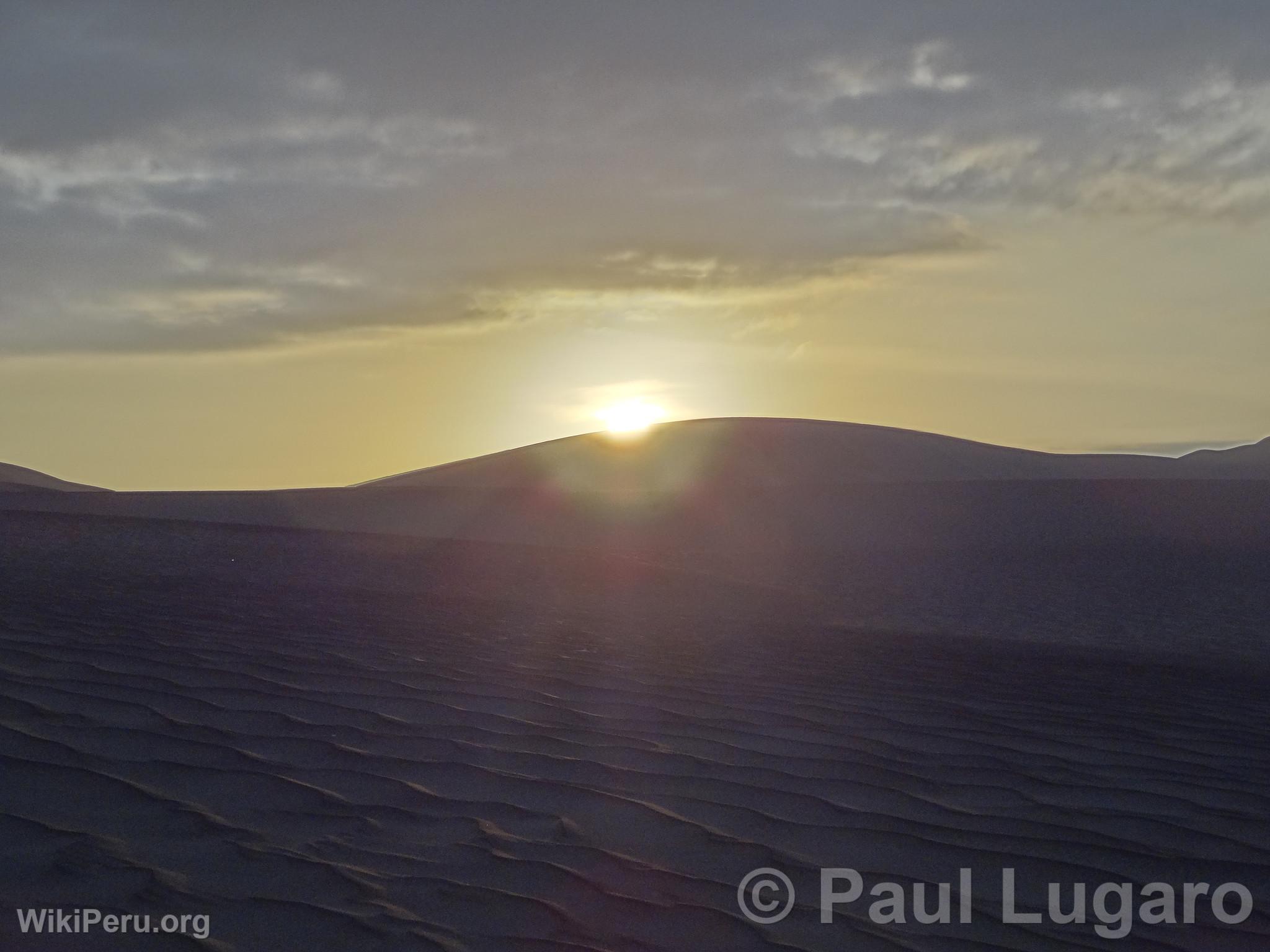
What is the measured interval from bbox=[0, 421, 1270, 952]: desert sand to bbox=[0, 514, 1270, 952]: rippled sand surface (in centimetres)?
2

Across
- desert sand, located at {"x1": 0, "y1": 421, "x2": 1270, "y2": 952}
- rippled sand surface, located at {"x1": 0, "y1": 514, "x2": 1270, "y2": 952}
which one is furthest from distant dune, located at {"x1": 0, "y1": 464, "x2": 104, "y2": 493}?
rippled sand surface, located at {"x1": 0, "y1": 514, "x2": 1270, "y2": 952}

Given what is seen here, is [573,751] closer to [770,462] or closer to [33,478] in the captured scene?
[770,462]

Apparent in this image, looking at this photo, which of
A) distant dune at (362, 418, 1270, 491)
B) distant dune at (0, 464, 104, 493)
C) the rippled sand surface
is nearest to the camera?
the rippled sand surface

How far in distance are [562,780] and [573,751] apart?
0.51 meters

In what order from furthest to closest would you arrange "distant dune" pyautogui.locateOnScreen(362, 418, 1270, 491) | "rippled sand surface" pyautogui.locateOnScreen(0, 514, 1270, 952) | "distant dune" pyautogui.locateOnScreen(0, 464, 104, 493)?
1. "distant dune" pyautogui.locateOnScreen(0, 464, 104, 493)
2. "distant dune" pyautogui.locateOnScreen(362, 418, 1270, 491)
3. "rippled sand surface" pyautogui.locateOnScreen(0, 514, 1270, 952)

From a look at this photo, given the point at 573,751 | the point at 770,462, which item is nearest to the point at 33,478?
the point at 770,462

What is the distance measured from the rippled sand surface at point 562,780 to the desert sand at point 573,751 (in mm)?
19

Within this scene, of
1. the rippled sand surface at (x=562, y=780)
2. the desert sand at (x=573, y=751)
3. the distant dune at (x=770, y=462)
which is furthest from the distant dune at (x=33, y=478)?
the rippled sand surface at (x=562, y=780)

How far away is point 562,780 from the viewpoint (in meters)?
4.59

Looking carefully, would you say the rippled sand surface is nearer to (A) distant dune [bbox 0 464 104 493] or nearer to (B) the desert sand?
(B) the desert sand

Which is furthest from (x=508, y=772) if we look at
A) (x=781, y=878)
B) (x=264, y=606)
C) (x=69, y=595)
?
(x=69, y=595)

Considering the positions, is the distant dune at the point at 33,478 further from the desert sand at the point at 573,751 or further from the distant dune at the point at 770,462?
the desert sand at the point at 573,751

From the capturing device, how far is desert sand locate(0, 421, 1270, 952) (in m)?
3.33

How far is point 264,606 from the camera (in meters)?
9.55
